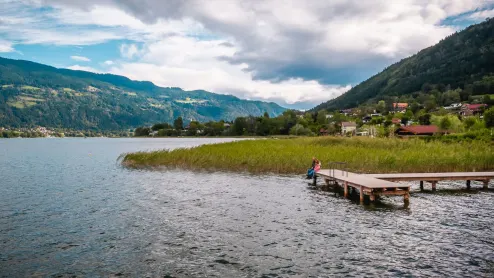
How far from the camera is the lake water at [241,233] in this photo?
536 inches

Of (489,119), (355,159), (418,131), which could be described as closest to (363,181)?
(355,159)

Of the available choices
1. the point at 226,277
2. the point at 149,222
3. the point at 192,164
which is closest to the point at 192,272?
the point at 226,277

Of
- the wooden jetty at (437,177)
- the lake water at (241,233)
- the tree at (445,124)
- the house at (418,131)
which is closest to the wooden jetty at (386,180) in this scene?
the wooden jetty at (437,177)

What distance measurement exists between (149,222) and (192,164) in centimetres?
2578

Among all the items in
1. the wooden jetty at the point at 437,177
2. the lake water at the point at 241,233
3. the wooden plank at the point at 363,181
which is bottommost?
the lake water at the point at 241,233

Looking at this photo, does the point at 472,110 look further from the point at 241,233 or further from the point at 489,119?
the point at 241,233

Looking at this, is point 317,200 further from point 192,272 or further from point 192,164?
point 192,164

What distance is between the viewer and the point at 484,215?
21062mm

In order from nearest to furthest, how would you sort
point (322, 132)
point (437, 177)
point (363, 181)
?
point (363, 181) < point (437, 177) < point (322, 132)

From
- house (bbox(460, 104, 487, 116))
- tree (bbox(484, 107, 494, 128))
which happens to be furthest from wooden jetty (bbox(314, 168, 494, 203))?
house (bbox(460, 104, 487, 116))

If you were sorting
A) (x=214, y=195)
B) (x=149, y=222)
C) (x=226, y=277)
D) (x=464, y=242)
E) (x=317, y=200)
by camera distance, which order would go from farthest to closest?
(x=214, y=195) → (x=317, y=200) → (x=149, y=222) → (x=464, y=242) → (x=226, y=277)

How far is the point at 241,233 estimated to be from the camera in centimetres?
1805

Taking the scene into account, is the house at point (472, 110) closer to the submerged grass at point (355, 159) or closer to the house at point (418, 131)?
the house at point (418, 131)

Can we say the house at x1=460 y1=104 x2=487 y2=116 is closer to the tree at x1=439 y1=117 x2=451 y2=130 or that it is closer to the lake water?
the tree at x1=439 y1=117 x2=451 y2=130
